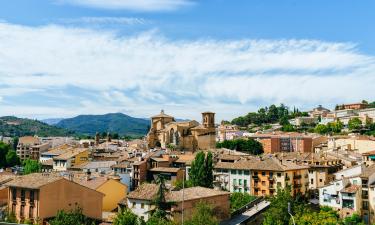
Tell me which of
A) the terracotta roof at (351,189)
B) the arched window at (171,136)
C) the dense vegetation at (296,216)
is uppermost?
the arched window at (171,136)

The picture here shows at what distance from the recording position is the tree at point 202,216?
112 ft

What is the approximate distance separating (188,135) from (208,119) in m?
6.28

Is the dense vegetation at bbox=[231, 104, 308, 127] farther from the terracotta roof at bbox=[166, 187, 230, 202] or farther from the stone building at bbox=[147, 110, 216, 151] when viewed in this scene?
the terracotta roof at bbox=[166, 187, 230, 202]

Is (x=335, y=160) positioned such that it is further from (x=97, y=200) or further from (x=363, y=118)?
(x=363, y=118)

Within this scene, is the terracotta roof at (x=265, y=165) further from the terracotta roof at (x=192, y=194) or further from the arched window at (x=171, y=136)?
the arched window at (x=171, y=136)

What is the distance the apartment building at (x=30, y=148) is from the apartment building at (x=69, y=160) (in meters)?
32.4

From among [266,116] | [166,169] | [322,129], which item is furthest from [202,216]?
[266,116]

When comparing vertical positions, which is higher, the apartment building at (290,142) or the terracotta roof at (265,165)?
the apartment building at (290,142)

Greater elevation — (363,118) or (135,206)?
(363,118)

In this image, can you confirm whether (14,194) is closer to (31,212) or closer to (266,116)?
(31,212)

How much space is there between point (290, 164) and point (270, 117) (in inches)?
4422

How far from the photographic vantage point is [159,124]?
111438mm

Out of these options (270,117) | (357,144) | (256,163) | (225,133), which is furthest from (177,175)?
(270,117)

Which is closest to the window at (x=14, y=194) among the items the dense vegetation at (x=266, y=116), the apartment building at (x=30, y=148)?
the apartment building at (x=30, y=148)
